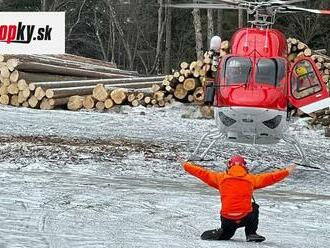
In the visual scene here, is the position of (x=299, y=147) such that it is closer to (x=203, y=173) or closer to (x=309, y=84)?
(x=309, y=84)

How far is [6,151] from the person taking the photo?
42.8ft

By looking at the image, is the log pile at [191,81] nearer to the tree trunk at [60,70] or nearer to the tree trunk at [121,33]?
the tree trunk at [60,70]

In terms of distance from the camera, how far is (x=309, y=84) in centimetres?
1297

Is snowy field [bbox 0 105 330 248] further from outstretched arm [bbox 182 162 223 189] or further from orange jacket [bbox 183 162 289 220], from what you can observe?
outstretched arm [bbox 182 162 223 189]

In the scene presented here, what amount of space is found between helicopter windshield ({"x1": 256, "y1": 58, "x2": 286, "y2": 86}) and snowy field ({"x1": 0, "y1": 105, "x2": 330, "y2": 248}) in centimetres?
166

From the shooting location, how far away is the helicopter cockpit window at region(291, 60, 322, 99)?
1277 centimetres

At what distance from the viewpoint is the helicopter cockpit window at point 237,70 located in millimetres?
12155

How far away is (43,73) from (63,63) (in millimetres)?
2052

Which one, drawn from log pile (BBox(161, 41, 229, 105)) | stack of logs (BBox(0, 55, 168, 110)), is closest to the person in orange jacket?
log pile (BBox(161, 41, 229, 105))

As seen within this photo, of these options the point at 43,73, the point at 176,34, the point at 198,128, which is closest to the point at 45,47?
the point at 43,73

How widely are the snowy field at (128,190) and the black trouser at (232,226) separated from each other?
0.10 meters

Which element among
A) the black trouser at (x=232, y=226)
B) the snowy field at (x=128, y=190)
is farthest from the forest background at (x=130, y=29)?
the black trouser at (x=232, y=226)

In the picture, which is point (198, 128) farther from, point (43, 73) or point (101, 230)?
point (101, 230)

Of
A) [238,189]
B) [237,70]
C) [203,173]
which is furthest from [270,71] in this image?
[238,189]
